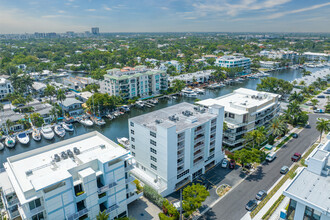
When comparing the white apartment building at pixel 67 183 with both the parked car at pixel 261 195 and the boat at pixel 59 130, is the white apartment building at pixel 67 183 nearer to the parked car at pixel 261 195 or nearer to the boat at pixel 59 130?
the parked car at pixel 261 195

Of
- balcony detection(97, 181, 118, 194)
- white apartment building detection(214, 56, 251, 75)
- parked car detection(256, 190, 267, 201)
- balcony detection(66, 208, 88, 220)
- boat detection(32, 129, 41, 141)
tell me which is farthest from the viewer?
white apartment building detection(214, 56, 251, 75)

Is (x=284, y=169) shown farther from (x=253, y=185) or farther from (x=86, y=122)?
(x=86, y=122)

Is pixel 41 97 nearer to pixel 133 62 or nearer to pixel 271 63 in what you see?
pixel 133 62

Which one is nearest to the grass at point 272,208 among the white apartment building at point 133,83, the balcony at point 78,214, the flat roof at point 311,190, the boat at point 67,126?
the flat roof at point 311,190

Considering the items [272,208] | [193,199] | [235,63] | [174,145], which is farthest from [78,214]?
[235,63]

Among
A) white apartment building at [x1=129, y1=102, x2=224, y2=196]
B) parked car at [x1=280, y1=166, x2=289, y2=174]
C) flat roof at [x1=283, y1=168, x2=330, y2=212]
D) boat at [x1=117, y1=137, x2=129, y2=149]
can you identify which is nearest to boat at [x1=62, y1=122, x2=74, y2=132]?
boat at [x1=117, y1=137, x2=129, y2=149]

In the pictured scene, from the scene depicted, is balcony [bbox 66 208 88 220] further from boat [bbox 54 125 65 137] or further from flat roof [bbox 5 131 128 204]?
boat [bbox 54 125 65 137]
